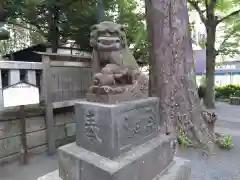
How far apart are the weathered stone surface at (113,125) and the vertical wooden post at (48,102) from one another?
1.94 metres

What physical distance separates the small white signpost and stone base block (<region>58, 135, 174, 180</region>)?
4.87 feet

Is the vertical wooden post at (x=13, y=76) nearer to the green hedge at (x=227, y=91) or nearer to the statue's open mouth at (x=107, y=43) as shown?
the statue's open mouth at (x=107, y=43)

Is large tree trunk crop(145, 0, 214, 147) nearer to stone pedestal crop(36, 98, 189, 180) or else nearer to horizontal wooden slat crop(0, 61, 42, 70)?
stone pedestal crop(36, 98, 189, 180)

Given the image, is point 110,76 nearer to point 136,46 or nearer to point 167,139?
point 167,139

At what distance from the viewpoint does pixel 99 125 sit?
238cm

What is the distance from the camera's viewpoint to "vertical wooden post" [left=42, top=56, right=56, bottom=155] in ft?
14.4

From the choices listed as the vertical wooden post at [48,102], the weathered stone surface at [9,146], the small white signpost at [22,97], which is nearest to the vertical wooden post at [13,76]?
the small white signpost at [22,97]

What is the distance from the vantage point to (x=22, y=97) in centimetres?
371

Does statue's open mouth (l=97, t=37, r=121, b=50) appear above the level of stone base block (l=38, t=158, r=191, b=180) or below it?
above

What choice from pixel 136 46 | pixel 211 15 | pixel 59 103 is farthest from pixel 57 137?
pixel 211 15

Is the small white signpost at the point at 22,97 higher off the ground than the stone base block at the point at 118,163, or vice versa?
the small white signpost at the point at 22,97

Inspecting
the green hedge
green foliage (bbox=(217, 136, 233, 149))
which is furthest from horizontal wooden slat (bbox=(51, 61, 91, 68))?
the green hedge

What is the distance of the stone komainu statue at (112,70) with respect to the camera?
2482mm

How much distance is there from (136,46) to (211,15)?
14.5 ft
